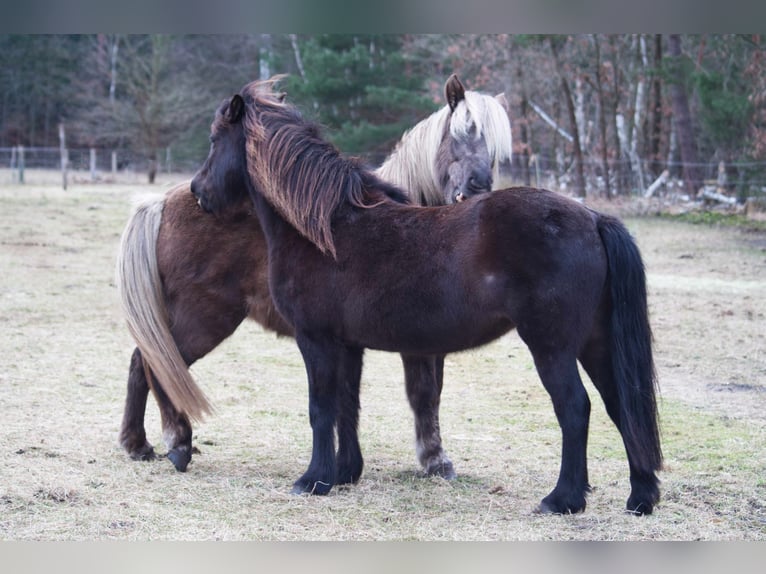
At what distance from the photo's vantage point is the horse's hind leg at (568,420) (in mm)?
3793

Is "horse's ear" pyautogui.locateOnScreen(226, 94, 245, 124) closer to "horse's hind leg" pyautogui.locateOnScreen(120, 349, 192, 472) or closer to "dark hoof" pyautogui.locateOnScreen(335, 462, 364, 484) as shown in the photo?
"horse's hind leg" pyautogui.locateOnScreen(120, 349, 192, 472)

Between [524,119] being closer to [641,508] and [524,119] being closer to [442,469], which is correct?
[442,469]

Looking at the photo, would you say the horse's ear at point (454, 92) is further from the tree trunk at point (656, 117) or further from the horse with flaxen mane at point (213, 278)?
the tree trunk at point (656, 117)

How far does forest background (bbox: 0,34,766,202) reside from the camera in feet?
61.0

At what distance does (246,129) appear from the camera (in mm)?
4707

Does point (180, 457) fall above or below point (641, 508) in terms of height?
below

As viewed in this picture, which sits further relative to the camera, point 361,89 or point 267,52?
point 267,52

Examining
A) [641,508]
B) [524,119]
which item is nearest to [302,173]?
[641,508]

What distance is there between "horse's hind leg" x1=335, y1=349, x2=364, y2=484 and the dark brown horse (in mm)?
19

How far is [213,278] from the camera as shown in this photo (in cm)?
506

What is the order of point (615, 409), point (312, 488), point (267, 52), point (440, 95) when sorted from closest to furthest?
1. point (615, 409)
2. point (312, 488)
3. point (440, 95)
4. point (267, 52)

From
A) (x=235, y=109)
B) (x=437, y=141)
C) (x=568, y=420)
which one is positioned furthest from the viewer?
(x=437, y=141)

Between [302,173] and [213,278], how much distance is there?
985mm

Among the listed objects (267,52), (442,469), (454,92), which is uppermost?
(267,52)
